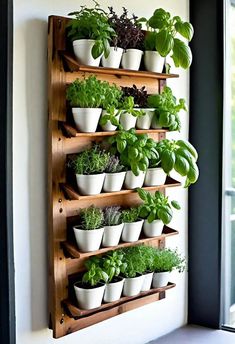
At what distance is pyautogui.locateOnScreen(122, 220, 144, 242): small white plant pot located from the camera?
7.62ft

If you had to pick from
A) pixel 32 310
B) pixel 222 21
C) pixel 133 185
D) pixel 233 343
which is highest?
pixel 222 21

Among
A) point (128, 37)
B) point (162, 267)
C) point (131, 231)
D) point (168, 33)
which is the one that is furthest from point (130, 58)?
point (162, 267)

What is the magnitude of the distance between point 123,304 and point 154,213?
1.48 feet

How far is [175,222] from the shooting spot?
287 cm

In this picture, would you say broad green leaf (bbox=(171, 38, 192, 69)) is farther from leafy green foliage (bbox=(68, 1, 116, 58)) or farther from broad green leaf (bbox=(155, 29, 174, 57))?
leafy green foliage (bbox=(68, 1, 116, 58))

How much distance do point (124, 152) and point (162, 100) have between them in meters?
0.36

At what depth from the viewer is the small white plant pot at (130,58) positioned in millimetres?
2318

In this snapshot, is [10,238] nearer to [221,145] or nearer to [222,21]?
[221,145]

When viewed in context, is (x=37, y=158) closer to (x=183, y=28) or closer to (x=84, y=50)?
(x=84, y=50)

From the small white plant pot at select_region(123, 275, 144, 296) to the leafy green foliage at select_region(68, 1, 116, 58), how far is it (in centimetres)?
103

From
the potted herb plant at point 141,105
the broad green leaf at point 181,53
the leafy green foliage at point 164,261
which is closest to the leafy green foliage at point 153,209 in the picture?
the leafy green foliage at point 164,261

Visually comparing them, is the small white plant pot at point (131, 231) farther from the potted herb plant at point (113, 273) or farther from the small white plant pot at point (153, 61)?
the small white plant pot at point (153, 61)

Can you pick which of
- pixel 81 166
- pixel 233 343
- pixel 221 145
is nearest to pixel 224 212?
pixel 221 145

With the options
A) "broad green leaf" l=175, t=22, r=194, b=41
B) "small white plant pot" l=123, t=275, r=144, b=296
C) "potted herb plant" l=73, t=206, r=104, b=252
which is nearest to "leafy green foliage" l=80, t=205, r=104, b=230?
"potted herb plant" l=73, t=206, r=104, b=252
